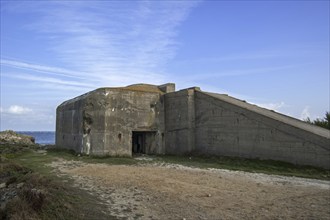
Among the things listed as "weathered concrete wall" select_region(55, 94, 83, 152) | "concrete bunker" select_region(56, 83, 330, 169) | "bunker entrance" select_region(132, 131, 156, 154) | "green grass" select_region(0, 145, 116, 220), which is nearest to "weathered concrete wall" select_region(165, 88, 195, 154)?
"concrete bunker" select_region(56, 83, 330, 169)

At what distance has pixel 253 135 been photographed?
47.4ft

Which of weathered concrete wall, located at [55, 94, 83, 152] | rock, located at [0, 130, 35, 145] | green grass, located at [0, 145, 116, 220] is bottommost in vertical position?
green grass, located at [0, 145, 116, 220]

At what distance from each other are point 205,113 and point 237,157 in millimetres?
2998

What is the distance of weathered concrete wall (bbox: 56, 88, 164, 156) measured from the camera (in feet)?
54.9

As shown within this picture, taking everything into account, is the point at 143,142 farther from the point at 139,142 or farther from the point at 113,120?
the point at 113,120

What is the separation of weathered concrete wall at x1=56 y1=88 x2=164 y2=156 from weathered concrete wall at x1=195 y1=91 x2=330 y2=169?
95.5 inches

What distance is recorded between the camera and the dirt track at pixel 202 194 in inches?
267

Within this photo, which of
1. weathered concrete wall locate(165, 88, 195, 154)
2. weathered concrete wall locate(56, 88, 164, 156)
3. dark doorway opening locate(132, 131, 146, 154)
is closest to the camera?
weathered concrete wall locate(56, 88, 164, 156)

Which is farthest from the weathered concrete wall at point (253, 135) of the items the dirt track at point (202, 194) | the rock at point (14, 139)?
the rock at point (14, 139)

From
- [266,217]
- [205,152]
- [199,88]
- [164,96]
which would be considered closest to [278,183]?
[266,217]

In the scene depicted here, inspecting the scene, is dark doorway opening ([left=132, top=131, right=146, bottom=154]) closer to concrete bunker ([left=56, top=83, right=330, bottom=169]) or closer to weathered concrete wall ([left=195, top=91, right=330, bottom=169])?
concrete bunker ([left=56, top=83, right=330, bottom=169])

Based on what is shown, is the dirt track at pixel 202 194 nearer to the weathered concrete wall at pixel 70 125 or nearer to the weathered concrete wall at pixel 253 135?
the weathered concrete wall at pixel 253 135

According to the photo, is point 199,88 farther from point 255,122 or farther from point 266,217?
point 266,217

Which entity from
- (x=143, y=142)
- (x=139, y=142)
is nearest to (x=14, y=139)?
(x=139, y=142)
